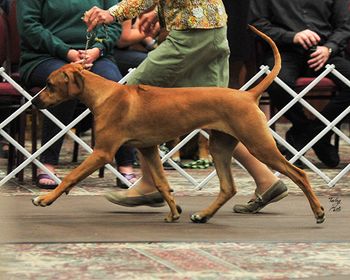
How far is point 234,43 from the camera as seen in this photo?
988 centimetres

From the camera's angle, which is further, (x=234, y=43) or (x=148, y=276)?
(x=234, y=43)

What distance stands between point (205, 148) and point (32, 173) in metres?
1.49

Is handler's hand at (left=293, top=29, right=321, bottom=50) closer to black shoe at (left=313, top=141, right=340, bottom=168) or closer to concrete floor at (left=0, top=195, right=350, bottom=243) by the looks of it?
black shoe at (left=313, top=141, right=340, bottom=168)


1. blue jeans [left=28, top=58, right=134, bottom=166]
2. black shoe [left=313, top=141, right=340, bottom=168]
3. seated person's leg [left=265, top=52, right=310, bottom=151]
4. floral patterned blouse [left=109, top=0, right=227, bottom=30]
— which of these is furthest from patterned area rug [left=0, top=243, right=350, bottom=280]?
black shoe [left=313, top=141, right=340, bottom=168]

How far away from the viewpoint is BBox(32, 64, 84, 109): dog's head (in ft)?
22.3

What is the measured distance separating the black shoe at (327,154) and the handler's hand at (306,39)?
2.47ft

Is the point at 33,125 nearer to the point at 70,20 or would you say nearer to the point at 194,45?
the point at 70,20

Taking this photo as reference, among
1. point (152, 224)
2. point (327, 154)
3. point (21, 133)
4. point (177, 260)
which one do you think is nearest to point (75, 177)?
point (152, 224)

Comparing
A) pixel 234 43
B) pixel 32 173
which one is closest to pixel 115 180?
pixel 32 173

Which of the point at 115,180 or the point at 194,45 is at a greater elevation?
the point at 194,45

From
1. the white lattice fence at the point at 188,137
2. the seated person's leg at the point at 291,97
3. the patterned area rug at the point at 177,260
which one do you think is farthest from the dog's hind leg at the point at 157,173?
the seated person's leg at the point at 291,97

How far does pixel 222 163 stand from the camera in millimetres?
6805

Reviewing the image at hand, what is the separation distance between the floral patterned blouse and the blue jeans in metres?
1.56

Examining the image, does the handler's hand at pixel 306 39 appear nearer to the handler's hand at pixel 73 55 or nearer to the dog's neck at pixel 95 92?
the handler's hand at pixel 73 55
